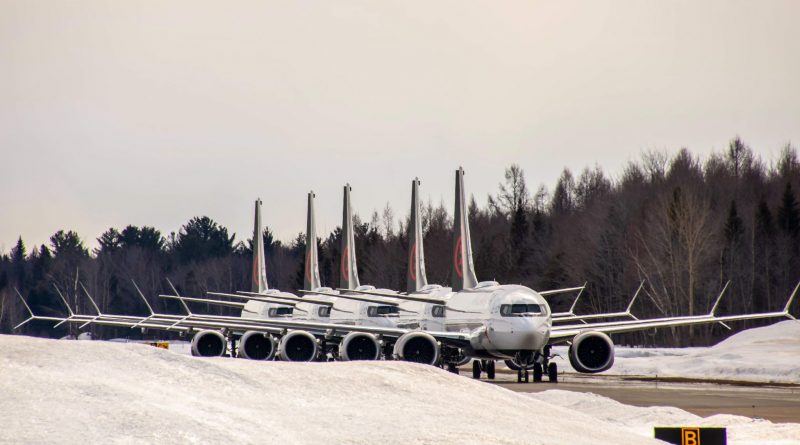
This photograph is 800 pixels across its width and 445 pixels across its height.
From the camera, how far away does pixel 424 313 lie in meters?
47.6

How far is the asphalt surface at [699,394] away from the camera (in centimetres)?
2723

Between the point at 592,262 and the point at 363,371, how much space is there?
82.0 m

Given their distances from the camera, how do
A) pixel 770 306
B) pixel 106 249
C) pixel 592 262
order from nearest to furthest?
pixel 770 306 < pixel 592 262 < pixel 106 249

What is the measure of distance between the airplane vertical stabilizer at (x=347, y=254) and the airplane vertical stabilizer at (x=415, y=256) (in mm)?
6175

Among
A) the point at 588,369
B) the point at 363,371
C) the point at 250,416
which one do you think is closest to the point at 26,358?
the point at 250,416

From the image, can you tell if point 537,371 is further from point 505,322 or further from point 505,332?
point 505,322

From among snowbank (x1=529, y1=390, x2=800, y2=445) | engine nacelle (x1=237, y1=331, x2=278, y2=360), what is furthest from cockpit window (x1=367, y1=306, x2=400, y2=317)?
snowbank (x1=529, y1=390, x2=800, y2=445)

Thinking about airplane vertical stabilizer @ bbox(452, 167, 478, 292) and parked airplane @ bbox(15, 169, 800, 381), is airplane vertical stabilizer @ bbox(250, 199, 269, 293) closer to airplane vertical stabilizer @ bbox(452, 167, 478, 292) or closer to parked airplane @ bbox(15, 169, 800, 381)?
airplane vertical stabilizer @ bbox(452, 167, 478, 292)

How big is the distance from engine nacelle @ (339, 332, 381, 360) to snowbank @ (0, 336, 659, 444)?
24.9m

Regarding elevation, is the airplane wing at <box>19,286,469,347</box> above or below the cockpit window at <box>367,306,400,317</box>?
below

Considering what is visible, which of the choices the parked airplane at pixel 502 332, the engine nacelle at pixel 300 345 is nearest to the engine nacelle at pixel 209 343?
the engine nacelle at pixel 300 345

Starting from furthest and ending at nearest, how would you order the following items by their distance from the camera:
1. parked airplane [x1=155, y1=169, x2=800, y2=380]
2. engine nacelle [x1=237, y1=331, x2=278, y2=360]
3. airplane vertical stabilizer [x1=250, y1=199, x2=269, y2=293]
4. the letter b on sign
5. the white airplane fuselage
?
airplane vertical stabilizer [x1=250, y1=199, x2=269, y2=293] → engine nacelle [x1=237, y1=331, x2=278, y2=360] → parked airplane [x1=155, y1=169, x2=800, y2=380] → the white airplane fuselage → the letter b on sign

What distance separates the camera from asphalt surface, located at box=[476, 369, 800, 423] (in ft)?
89.4

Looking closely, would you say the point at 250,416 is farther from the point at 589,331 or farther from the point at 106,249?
the point at 106,249
